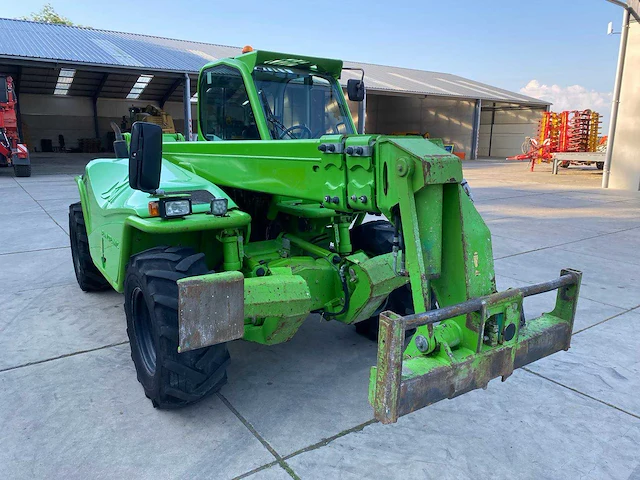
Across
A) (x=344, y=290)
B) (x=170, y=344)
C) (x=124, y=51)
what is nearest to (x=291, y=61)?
(x=344, y=290)

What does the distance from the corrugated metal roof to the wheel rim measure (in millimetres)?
16203

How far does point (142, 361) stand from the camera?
3.18m

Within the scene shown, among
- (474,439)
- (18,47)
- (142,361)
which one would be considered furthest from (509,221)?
(18,47)

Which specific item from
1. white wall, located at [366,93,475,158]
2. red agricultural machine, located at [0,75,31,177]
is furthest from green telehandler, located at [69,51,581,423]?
white wall, located at [366,93,475,158]

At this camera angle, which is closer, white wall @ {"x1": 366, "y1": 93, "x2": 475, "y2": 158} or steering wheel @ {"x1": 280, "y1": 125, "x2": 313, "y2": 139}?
steering wheel @ {"x1": 280, "y1": 125, "x2": 313, "y2": 139}

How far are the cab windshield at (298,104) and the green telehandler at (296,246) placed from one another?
0.01 metres

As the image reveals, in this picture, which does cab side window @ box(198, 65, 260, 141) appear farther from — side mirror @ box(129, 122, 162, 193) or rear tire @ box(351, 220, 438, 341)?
rear tire @ box(351, 220, 438, 341)

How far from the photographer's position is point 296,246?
12.6 feet

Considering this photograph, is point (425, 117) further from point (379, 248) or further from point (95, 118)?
point (379, 248)

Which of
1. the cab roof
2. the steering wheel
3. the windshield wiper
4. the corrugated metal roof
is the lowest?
the steering wheel

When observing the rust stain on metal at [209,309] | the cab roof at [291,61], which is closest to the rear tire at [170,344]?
the rust stain on metal at [209,309]

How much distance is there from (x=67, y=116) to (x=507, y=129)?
2909 centimetres

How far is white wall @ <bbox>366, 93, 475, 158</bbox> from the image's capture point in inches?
1221

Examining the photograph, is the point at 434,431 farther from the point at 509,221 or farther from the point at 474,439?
the point at 509,221
